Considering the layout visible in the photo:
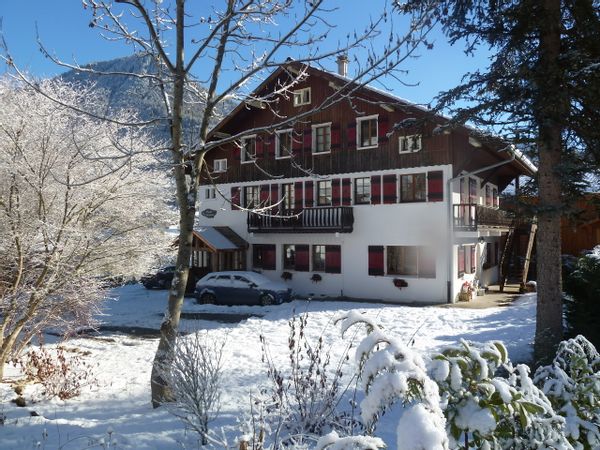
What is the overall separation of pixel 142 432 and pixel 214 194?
67.0ft

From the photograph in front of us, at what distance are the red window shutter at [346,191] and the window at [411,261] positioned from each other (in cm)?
284

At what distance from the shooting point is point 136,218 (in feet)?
44.0

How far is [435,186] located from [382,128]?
3.48 m

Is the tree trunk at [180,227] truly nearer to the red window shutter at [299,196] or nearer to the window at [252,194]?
the red window shutter at [299,196]

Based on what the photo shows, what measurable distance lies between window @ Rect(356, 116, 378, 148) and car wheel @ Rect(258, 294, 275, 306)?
303 inches

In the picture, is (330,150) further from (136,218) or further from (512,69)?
(512,69)

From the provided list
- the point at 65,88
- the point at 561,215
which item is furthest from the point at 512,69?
the point at 65,88

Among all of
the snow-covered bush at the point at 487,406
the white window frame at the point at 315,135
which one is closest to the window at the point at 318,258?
the white window frame at the point at 315,135

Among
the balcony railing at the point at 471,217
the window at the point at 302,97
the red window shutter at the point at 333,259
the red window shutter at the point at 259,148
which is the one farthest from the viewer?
the red window shutter at the point at 259,148

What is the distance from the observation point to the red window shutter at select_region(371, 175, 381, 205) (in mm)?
19314

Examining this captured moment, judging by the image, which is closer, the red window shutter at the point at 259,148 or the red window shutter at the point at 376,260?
the red window shutter at the point at 376,260

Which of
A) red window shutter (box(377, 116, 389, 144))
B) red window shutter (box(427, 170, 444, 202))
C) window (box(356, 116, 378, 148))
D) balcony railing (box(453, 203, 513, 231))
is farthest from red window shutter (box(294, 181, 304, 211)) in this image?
balcony railing (box(453, 203, 513, 231))

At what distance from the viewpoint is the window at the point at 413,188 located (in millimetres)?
18391

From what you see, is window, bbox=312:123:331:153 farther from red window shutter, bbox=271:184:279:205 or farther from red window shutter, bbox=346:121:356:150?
red window shutter, bbox=271:184:279:205
